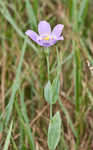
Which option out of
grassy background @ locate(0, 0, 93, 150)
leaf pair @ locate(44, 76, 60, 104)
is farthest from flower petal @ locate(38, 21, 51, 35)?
leaf pair @ locate(44, 76, 60, 104)

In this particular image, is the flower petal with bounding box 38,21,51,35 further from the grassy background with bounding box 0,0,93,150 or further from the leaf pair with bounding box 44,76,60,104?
the leaf pair with bounding box 44,76,60,104

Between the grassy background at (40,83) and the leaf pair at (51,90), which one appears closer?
the leaf pair at (51,90)

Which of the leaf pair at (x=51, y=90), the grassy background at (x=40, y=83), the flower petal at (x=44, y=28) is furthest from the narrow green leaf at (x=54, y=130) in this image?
the flower petal at (x=44, y=28)

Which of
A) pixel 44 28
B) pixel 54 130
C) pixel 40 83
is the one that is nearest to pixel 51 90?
pixel 54 130

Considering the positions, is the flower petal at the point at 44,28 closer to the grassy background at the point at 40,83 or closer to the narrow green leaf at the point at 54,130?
the grassy background at the point at 40,83

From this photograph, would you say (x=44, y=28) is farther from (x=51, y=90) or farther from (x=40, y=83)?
(x=40, y=83)

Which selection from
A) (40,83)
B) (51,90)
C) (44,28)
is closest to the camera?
(51,90)

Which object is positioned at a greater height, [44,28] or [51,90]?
[44,28]

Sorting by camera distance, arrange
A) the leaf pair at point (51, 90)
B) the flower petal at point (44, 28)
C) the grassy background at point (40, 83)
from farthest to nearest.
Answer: the grassy background at point (40, 83) < the flower petal at point (44, 28) < the leaf pair at point (51, 90)

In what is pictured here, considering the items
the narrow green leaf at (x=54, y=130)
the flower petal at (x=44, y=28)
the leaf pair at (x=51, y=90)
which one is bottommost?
the narrow green leaf at (x=54, y=130)

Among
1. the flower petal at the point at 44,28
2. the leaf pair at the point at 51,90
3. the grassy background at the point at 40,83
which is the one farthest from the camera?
the grassy background at the point at 40,83
